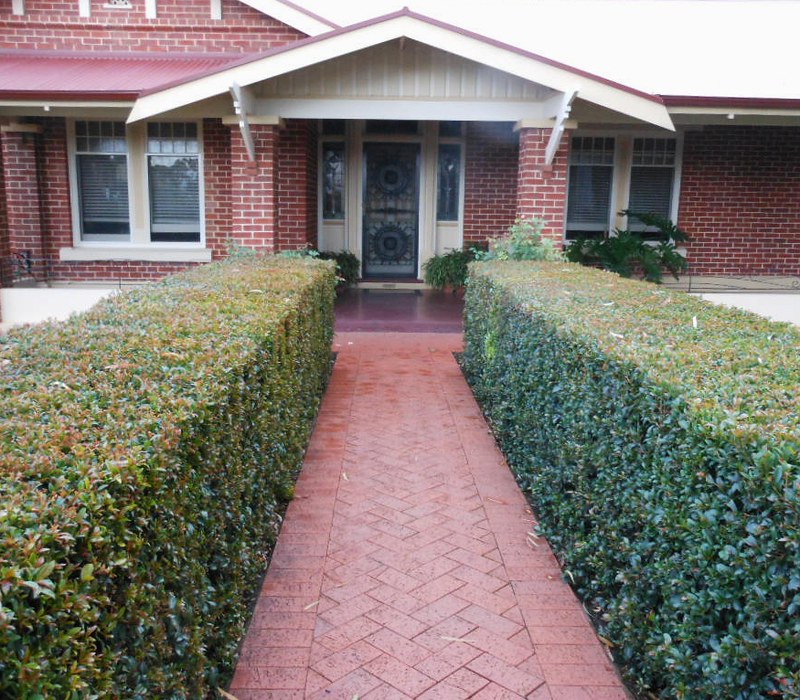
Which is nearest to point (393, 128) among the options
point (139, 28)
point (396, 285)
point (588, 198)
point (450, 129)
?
point (450, 129)

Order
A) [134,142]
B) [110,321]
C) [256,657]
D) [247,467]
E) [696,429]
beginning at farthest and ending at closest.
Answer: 1. [134,142]
2. [110,321]
3. [247,467]
4. [256,657]
5. [696,429]

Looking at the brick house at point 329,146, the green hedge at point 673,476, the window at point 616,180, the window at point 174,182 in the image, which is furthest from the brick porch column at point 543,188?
the window at point 174,182

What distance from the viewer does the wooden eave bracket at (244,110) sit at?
341 inches

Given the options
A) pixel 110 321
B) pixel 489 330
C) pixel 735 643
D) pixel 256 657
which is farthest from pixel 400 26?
pixel 735 643

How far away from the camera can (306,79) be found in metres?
9.25

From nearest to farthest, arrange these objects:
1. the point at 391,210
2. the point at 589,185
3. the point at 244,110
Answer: the point at 244,110, the point at 589,185, the point at 391,210

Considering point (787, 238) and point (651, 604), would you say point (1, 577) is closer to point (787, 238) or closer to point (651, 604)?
point (651, 604)

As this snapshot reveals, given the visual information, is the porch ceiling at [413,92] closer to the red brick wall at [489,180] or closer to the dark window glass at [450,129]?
the red brick wall at [489,180]

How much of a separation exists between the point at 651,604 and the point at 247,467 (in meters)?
1.80

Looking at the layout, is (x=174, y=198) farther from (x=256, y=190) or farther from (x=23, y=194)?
(x=256, y=190)

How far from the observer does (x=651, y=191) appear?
12.4m

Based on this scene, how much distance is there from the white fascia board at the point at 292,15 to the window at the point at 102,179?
270cm

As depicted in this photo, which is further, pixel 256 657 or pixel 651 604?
pixel 256 657

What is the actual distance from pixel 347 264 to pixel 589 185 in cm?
419
